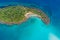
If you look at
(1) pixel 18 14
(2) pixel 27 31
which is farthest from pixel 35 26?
(1) pixel 18 14

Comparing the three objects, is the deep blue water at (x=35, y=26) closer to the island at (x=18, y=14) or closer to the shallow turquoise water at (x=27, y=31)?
the shallow turquoise water at (x=27, y=31)

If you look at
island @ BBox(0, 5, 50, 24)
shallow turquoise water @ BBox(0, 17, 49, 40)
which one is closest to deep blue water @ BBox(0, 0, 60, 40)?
shallow turquoise water @ BBox(0, 17, 49, 40)

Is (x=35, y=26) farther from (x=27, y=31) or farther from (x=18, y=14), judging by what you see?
(x=18, y=14)

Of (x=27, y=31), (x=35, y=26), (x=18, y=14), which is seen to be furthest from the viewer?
(x=18, y=14)

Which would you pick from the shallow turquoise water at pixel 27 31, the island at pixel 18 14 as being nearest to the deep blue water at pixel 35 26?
the shallow turquoise water at pixel 27 31

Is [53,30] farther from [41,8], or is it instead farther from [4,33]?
[4,33]

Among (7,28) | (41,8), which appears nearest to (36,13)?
(41,8)

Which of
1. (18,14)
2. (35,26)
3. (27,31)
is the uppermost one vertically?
(18,14)
